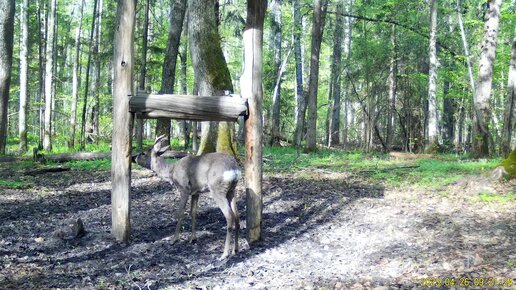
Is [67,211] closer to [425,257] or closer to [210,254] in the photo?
[210,254]

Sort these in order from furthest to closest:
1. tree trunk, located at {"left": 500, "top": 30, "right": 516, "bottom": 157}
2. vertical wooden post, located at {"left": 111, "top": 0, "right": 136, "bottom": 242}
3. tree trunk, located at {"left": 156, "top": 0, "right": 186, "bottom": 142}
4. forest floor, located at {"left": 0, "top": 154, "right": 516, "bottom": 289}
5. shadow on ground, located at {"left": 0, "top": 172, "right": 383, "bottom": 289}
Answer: tree trunk, located at {"left": 156, "top": 0, "right": 186, "bottom": 142} < tree trunk, located at {"left": 500, "top": 30, "right": 516, "bottom": 157} < vertical wooden post, located at {"left": 111, "top": 0, "right": 136, "bottom": 242} < shadow on ground, located at {"left": 0, "top": 172, "right": 383, "bottom": 289} < forest floor, located at {"left": 0, "top": 154, "right": 516, "bottom": 289}

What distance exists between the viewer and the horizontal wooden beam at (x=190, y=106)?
633 centimetres

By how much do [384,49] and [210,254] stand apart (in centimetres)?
1775

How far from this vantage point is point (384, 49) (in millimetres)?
21656

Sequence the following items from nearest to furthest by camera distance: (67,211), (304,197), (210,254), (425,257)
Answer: (425,257), (210,254), (67,211), (304,197)

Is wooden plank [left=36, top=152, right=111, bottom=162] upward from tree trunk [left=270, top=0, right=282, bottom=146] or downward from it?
downward

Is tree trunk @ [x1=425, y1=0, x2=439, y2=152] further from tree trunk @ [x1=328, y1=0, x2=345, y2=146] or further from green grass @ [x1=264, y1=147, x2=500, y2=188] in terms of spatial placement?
tree trunk @ [x1=328, y1=0, x2=345, y2=146]

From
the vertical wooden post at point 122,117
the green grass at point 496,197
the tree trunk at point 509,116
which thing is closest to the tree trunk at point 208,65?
the vertical wooden post at point 122,117

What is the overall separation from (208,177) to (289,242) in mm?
1498

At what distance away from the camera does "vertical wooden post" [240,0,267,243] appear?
21.0 feet

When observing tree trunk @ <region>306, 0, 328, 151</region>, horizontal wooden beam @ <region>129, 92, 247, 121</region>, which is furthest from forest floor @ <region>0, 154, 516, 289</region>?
tree trunk @ <region>306, 0, 328, 151</region>

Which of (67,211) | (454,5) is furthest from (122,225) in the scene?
(454,5)

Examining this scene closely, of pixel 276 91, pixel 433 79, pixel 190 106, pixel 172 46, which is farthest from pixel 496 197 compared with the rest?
pixel 276 91

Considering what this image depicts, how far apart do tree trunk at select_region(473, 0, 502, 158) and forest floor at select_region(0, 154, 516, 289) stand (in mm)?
5978
